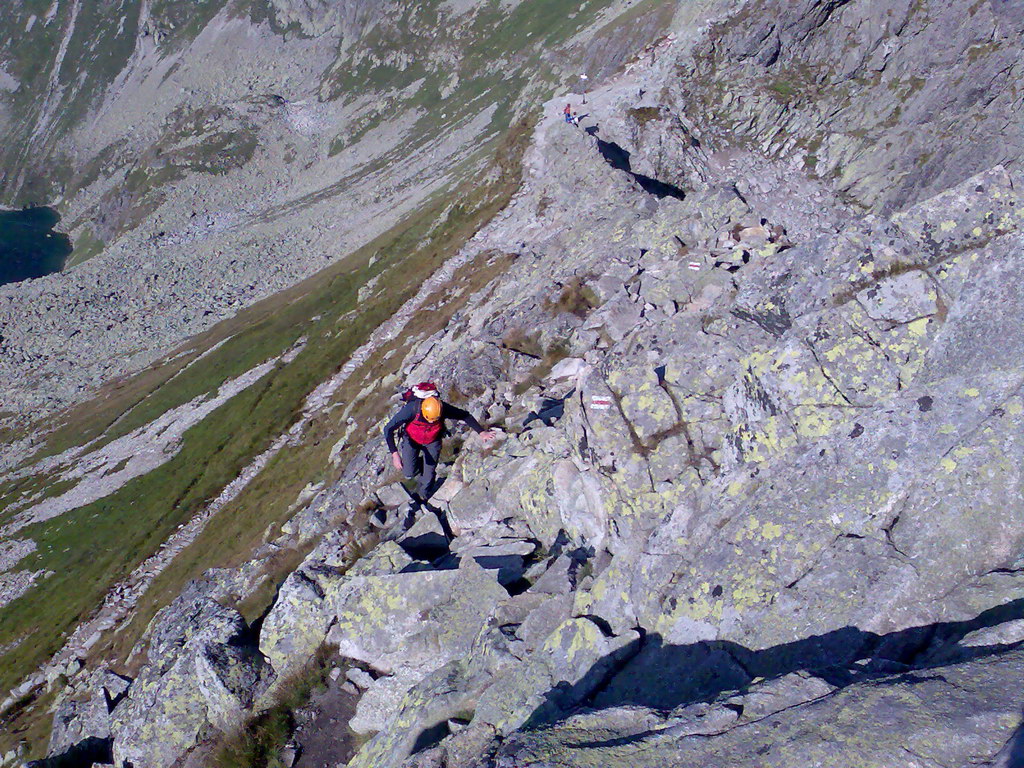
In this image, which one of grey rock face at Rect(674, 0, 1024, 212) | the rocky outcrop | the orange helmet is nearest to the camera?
the rocky outcrop

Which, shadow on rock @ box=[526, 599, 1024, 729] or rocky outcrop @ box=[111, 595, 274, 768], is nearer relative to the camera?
shadow on rock @ box=[526, 599, 1024, 729]

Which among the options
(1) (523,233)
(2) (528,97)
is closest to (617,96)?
(1) (523,233)

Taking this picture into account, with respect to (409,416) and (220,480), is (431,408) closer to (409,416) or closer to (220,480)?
(409,416)

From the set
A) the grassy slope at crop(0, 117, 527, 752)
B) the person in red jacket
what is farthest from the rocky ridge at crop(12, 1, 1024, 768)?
the grassy slope at crop(0, 117, 527, 752)

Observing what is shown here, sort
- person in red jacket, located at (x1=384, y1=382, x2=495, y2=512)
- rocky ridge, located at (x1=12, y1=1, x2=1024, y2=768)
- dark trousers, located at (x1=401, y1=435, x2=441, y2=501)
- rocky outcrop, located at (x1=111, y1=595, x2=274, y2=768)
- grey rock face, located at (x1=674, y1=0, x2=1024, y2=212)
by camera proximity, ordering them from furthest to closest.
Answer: grey rock face, located at (x1=674, y1=0, x2=1024, y2=212) < dark trousers, located at (x1=401, y1=435, x2=441, y2=501) < person in red jacket, located at (x1=384, y1=382, x2=495, y2=512) < rocky outcrop, located at (x1=111, y1=595, x2=274, y2=768) < rocky ridge, located at (x1=12, y1=1, x2=1024, y2=768)

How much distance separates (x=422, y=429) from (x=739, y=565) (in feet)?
33.9

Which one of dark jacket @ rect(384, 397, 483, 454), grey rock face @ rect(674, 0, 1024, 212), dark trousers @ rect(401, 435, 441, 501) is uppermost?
dark jacket @ rect(384, 397, 483, 454)

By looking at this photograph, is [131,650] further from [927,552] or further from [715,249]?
[927,552]

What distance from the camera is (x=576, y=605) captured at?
11.7 m

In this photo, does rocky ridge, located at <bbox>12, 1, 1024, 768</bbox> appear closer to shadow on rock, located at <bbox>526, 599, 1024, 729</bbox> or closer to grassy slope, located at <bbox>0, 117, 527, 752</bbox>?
shadow on rock, located at <bbox>526, 599, 1024, 729</bbox>

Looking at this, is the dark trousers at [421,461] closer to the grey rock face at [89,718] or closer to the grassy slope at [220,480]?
the grey rock face at [89,718]

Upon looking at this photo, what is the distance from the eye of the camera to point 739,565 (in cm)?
1011

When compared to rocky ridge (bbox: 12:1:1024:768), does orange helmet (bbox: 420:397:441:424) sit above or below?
above

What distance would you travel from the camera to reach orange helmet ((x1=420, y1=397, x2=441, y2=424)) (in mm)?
17547
